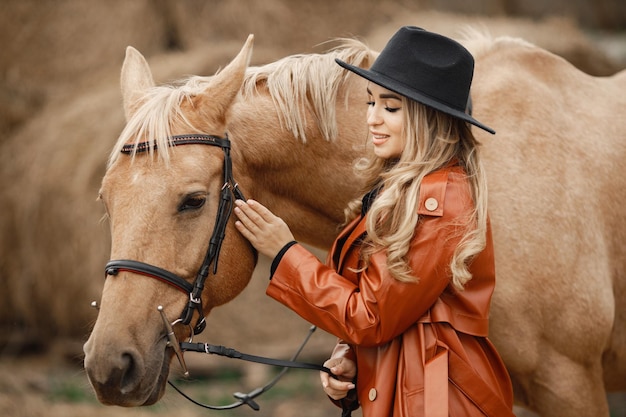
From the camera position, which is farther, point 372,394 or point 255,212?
point 255,212

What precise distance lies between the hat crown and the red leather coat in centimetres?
26

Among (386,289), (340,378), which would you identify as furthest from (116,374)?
(386,289)

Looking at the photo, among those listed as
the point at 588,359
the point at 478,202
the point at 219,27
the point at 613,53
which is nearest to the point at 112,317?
the point at 478,202

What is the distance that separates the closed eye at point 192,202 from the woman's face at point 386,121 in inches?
25.2

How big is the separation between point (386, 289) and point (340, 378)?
51 cm

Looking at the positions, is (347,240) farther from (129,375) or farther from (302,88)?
(129,375)

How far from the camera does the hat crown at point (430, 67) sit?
7.53ft

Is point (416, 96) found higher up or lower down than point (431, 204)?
higher up

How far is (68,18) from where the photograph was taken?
749cm

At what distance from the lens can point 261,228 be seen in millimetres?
2479

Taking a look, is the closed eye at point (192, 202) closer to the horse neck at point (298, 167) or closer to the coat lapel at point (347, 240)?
the horse neck at point (298, 167)

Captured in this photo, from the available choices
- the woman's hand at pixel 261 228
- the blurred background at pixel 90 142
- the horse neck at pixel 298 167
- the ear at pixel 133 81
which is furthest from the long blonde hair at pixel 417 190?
the blurred background at pixel 90 142

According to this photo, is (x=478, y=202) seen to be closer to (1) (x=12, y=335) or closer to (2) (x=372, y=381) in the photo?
(2) (x=372, y=381)

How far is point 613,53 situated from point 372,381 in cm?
621
